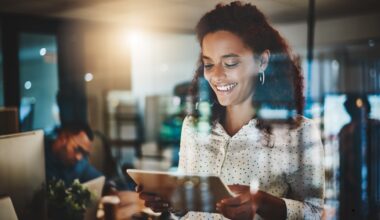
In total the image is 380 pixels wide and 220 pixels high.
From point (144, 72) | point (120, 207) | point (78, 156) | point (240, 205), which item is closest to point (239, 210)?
point (240, 205)

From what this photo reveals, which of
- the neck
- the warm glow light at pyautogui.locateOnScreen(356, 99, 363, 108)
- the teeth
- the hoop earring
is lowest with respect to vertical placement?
the neck

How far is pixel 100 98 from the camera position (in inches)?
172

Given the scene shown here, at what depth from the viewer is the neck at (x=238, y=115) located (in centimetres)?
248

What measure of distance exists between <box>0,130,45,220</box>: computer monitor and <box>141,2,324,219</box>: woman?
2.31ft

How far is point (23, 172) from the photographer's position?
261 centimetres

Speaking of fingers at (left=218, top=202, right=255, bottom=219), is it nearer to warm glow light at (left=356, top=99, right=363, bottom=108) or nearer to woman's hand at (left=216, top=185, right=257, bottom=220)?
woman's hand at (left=216, top=185, right=257, bottom=220)

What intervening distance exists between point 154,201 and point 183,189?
24 cm

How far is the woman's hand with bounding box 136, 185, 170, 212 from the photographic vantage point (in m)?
2.55

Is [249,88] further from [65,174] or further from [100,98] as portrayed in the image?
[100,98]

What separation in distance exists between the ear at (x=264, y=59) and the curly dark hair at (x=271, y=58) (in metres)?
0.02

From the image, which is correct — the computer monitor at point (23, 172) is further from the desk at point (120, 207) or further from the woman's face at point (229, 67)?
the woman's face at point (229, 67)

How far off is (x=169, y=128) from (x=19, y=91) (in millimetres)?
1933

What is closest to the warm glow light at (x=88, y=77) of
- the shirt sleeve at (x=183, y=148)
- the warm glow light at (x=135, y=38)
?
the warm glow light at (x=135, y=38)

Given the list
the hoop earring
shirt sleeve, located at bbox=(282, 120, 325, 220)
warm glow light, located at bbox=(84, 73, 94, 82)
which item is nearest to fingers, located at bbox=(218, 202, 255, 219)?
shirt sleeve, located at bbox=(282, 120, 325, 220)
